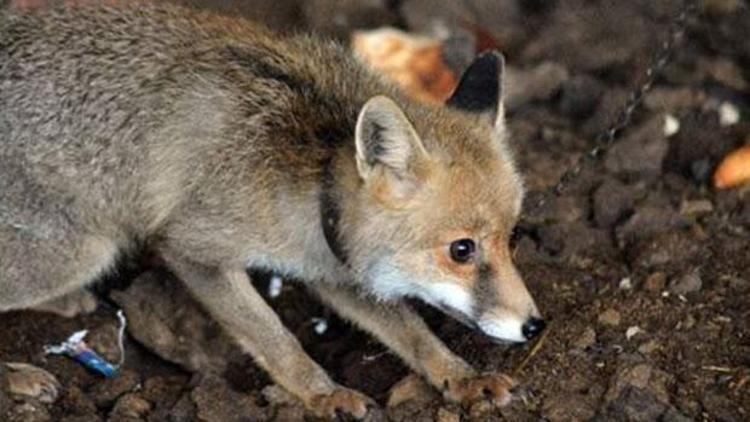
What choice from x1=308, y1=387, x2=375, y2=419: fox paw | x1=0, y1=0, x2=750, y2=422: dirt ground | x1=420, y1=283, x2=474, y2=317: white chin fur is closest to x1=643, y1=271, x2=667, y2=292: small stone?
x1=0, y1=0, x2=750, y2=422: dirt ground

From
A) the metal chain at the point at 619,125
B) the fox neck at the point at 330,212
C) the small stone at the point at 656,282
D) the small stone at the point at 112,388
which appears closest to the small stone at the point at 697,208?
the metal chain at the point at 619,125

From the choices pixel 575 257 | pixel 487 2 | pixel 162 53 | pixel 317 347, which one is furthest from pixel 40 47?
pixel 487 2

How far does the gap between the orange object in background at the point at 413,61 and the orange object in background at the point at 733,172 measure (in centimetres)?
162

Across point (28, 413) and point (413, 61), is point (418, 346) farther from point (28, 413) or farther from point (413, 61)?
point (413, 61)

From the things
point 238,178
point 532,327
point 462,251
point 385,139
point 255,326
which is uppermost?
point 385,139

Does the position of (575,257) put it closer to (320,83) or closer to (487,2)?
(320,83)

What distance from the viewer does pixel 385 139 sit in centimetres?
635

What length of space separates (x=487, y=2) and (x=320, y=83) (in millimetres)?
3489

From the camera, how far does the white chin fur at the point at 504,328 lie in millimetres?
6461

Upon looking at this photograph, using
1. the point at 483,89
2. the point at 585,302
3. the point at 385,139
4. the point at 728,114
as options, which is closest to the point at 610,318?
the point at 585,302

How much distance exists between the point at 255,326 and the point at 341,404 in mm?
565

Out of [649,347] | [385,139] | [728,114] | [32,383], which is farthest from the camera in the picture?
[728,114]

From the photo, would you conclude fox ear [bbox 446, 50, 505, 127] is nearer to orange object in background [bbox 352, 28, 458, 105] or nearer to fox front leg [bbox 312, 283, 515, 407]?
fox front leg [bbox 312, 283, 515, 407]

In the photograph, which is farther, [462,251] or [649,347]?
[649,347]
